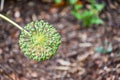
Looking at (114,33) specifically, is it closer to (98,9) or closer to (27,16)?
(98,9)

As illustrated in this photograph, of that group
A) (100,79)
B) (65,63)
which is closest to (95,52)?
(65,63)

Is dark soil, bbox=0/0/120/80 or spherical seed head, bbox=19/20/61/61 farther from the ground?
dark soil, bbox=0/0/120/80

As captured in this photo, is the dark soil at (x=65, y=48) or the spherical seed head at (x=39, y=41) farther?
the dark soil at (x=65, y=48)

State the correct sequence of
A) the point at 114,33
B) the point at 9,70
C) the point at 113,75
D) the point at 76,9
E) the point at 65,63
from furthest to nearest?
1. the point at 76,9
2. the point at 114,33
3. the point at 65,63
4. the point at 9,70
5. the point at 113,75

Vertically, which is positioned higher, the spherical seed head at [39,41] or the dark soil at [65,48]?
the dark soil at [65,48]

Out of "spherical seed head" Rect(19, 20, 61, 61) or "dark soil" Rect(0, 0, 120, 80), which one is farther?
"dark soil" Rect(0, 0, 120, 80)
